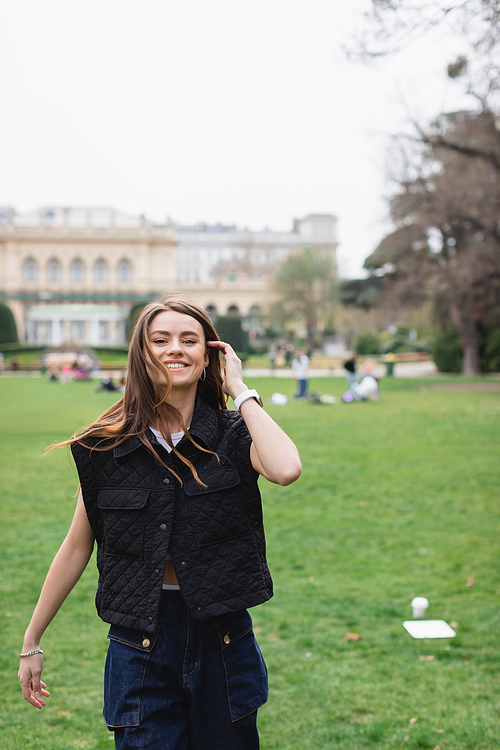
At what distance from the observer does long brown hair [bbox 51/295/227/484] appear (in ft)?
6.84

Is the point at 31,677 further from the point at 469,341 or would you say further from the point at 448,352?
the point at 448,352

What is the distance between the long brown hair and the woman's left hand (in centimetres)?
6

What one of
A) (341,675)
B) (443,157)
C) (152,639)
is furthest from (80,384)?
(152,639)


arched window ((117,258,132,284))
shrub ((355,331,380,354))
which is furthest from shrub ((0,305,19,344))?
shrub ((355,331,380,354))

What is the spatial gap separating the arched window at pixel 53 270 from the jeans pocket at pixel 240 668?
3010 inches

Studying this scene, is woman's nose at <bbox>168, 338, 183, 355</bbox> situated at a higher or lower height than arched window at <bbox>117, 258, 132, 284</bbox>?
lower

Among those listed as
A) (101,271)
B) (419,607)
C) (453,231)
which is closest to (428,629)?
(419,607)

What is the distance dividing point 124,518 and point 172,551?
175 millimetres

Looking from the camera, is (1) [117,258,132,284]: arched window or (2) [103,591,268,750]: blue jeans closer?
(2) [103,591,268,750]: blue jeans

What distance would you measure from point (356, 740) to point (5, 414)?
1561 cm

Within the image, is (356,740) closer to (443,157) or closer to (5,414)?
(5,414)

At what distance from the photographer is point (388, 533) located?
6922 mm

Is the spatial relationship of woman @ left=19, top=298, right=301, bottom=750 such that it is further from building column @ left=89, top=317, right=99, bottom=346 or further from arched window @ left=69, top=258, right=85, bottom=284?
arched window @ left=69, top=258, right=85, bottom=284

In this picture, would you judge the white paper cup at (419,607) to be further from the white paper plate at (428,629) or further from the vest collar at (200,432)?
the vest collar at (200,432)
